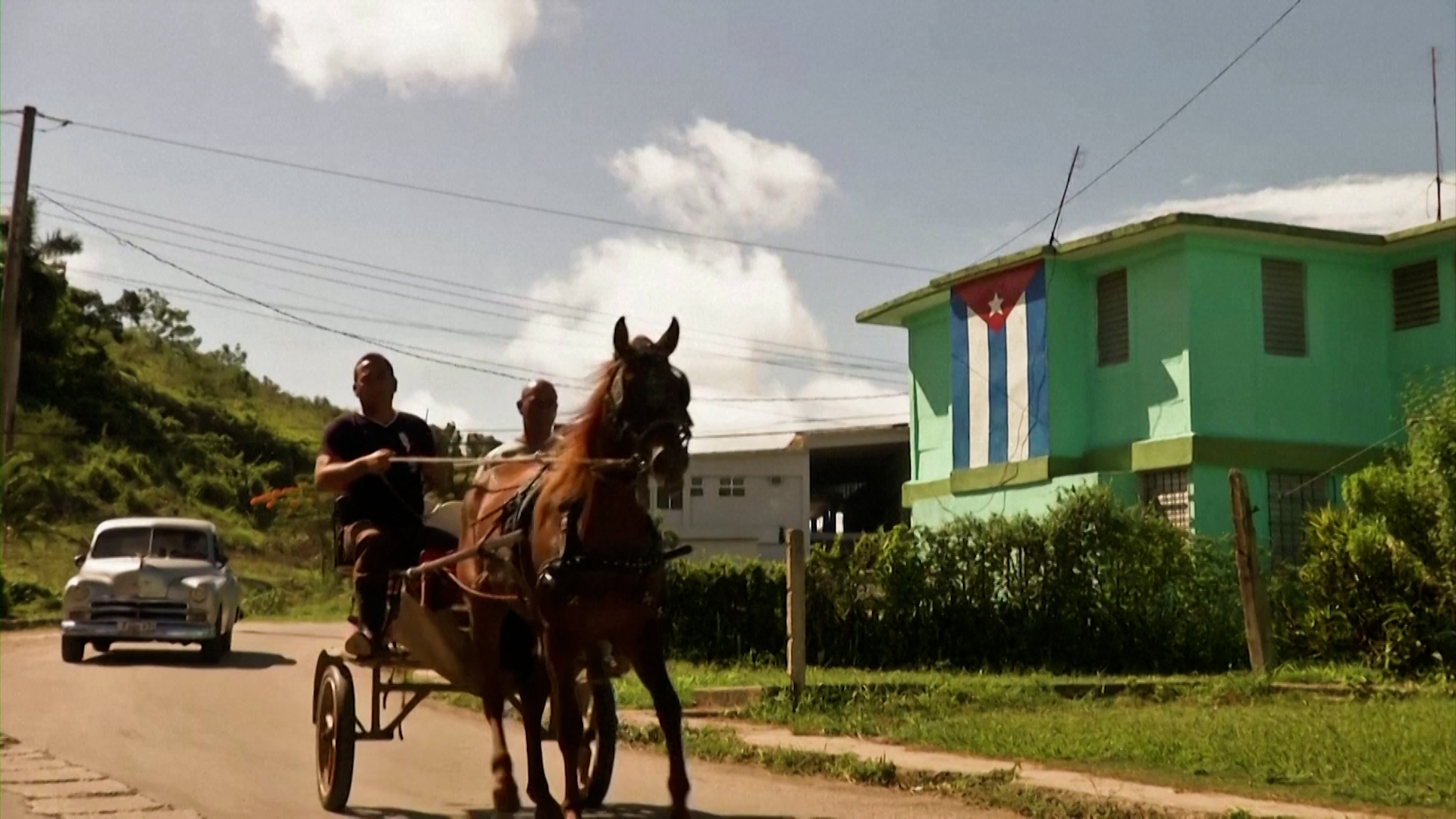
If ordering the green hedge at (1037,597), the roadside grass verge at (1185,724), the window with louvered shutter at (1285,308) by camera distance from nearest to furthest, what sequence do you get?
the roadside grass verge at (1185,724)
the green hedge at (1037,597)
the window with louvered shutter at (1285,308)

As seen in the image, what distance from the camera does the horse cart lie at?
29.3 ft

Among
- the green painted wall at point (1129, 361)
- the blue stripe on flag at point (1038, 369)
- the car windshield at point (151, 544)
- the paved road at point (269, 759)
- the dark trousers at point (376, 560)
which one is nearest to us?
the dark trousers at point (376, 560)

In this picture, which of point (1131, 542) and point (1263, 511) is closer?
point (1131, 542)

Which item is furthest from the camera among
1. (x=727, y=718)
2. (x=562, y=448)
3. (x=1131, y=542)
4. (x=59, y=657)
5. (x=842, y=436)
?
(x=842, y=436)

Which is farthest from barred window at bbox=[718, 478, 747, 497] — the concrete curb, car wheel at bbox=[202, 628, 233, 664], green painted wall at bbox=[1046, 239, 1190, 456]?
the concrete curb

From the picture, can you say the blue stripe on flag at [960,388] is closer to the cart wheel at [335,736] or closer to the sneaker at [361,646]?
the cart wheel at [335,736]

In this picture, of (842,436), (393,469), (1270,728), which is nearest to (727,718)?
(1270,728)

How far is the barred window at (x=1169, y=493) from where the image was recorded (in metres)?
23.1

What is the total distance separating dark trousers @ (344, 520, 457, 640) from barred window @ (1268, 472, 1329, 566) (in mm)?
17052

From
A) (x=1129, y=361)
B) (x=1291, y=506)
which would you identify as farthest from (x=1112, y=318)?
(x=1291, y=506)

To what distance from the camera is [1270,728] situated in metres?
12.7

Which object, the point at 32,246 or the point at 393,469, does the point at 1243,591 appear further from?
the point at 32,246

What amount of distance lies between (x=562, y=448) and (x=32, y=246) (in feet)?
147

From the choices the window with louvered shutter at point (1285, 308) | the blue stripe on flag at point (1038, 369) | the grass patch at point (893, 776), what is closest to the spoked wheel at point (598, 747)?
the grass patch at point (893, 776)
